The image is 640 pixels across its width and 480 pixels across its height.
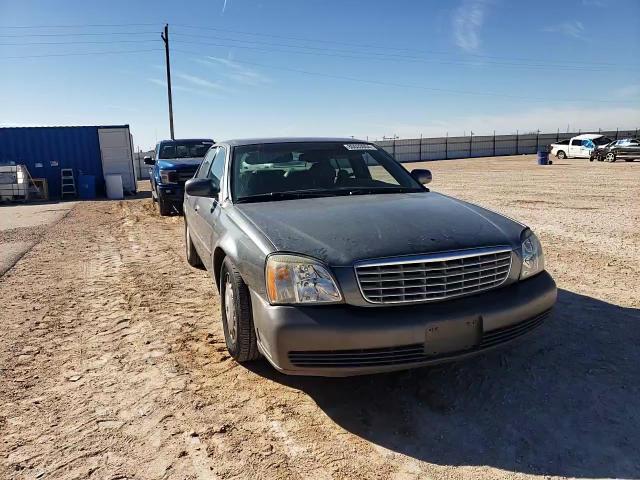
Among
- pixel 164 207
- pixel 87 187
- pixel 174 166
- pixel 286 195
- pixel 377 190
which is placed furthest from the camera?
pixel 87 187

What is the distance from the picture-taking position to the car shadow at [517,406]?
7.59 ft

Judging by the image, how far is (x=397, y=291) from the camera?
2480 millimetres

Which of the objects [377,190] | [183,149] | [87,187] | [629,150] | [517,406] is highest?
[183,149]

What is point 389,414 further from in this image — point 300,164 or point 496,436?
point 300,164

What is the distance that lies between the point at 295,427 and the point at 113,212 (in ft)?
39.0

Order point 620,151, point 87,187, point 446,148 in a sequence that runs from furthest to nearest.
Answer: point 446,148
point 620,151
point 87,187

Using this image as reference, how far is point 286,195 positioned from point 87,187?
16007 millimetres

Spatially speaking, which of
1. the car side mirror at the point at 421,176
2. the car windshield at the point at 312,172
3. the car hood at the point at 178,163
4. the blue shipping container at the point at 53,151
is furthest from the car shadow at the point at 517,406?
the blue shipping container at the point at 53,151

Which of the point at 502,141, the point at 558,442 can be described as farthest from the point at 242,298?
the point at 502,141

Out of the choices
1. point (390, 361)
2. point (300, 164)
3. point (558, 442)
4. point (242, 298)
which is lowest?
point (558, 442)

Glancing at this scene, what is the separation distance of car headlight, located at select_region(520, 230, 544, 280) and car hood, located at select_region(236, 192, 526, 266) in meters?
0.08

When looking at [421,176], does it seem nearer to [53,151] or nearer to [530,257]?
[530,257]

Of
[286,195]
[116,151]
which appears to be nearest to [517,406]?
[286,195]

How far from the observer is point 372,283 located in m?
2.46
